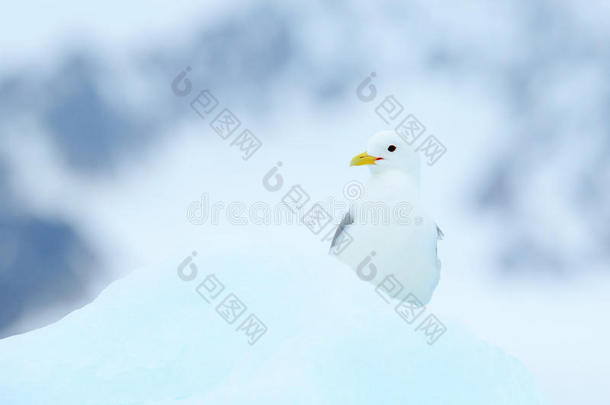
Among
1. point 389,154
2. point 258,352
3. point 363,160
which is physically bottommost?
point 258,352

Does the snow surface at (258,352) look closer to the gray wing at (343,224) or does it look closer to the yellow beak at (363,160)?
the gray wing at (343,224)

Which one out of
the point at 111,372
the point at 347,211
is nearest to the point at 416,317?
the point at 347,211

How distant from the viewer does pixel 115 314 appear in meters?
4.16

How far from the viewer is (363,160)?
4.96m

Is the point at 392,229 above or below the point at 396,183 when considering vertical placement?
below

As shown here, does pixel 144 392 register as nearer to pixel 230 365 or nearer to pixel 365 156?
pixel 230 365

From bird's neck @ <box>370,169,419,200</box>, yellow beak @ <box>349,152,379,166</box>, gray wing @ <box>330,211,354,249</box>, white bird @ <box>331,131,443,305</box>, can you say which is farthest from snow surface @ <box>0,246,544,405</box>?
yellow beak @ <box>349,152,379,166</box>

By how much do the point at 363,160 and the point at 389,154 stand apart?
20 centimetres

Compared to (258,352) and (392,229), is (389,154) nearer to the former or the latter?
(392,229)

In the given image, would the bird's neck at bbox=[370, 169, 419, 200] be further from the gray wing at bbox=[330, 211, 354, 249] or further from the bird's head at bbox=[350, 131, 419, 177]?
the gray wing at bbox=[330, 211, 354, 249]

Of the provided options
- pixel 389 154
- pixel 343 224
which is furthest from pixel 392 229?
pixel 389 154

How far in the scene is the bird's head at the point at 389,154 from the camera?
492 centimetres

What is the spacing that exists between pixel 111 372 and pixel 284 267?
1234 millimetres

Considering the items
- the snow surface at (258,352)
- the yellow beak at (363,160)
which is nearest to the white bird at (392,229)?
the yellow beak at (363,160)
